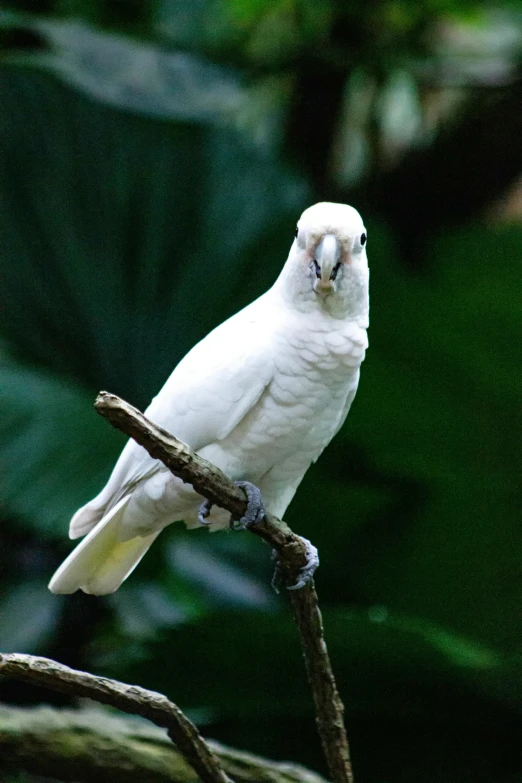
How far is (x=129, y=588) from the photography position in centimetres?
249

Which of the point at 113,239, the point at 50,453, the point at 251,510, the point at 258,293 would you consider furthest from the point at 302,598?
the point at 113,239

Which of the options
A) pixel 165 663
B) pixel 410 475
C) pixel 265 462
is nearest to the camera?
pixel 265 462

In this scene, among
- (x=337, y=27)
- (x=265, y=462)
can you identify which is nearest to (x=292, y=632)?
(x=265, y=462)

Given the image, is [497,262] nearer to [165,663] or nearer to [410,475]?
[410,475]

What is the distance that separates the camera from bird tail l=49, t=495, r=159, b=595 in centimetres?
141

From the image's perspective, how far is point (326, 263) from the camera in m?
1.27

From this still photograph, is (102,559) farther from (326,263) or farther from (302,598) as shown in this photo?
(326,263)

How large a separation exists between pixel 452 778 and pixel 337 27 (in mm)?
2424

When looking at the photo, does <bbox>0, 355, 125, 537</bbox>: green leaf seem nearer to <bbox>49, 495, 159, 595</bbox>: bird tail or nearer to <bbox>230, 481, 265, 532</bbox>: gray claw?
<bbox>49, 495, 159, 595</bbox>: bird tail

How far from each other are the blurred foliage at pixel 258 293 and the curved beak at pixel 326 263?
37 cm

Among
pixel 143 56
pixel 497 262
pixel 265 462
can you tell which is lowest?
pixel 265 462

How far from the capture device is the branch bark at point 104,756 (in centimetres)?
153

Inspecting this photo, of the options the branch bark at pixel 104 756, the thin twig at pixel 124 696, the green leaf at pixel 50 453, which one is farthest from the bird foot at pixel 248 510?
the green leaf at pixel 50 453

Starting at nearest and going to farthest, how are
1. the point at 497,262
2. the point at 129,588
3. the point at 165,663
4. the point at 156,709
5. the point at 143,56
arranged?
the point at 156,709 → the point at 497,262 → the point at 165,663 → the point at 129,588 → the point at 143,56
